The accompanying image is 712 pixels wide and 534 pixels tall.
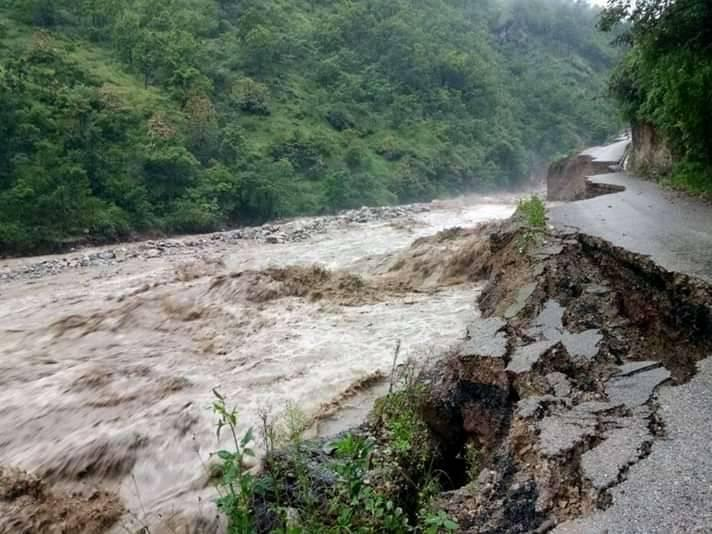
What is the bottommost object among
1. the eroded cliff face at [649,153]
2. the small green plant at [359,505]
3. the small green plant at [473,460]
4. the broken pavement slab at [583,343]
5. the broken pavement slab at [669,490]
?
the small green plant at [473,460]

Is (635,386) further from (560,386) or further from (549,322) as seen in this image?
(549,322)

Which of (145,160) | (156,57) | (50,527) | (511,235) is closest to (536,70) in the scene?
(156,57)

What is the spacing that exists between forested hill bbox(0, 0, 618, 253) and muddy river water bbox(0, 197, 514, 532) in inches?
457

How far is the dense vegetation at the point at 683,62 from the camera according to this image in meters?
8.94

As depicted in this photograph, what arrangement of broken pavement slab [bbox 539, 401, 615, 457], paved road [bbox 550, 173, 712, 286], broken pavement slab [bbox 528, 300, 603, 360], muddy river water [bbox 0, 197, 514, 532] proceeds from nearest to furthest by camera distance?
broken pavement slab [bbox 539, 401, 615, 457] → broken pavement slab [bbox 528, 300, 603, 360] → muddy river water [bbox 0, 197, 514, 532] → paved road [bbox 550, 173, 712, 286]

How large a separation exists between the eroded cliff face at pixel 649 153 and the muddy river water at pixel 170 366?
7.00 metres

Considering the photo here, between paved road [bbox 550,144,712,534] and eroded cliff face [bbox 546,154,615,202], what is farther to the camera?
eroded cliff face [bbox 546,154,615,202]

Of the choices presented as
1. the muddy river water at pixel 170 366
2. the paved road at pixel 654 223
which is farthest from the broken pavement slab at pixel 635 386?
the muddy river water at pixel 170 366

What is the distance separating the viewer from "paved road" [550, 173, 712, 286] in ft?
19.5

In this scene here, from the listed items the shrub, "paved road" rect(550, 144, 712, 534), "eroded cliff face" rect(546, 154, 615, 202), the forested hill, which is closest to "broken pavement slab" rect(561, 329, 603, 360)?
"paved road" rect(550, 144, 712, 534)

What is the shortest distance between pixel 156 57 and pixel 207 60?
14.9 ft

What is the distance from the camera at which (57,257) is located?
19.0 m

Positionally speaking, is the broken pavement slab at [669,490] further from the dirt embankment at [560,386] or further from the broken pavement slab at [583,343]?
the broken pavement slab at [583,343]

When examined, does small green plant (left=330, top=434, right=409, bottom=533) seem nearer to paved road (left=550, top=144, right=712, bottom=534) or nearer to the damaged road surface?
the damaged road surface
